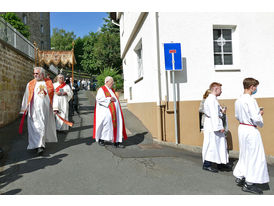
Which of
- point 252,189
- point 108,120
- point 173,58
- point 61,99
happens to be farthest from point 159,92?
point 252,189

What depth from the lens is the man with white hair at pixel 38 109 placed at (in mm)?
5496

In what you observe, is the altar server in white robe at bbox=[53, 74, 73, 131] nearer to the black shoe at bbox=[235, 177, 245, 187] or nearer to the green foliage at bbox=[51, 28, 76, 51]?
the black shoe at bbox=[235, 177, 245, 187]

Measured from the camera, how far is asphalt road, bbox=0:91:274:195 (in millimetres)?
3857

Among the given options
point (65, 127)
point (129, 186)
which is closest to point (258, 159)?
point (129, 186)

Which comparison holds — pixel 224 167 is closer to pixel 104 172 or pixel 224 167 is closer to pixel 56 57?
pixel 104 172

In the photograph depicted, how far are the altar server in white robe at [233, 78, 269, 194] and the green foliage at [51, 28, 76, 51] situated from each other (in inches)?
2239

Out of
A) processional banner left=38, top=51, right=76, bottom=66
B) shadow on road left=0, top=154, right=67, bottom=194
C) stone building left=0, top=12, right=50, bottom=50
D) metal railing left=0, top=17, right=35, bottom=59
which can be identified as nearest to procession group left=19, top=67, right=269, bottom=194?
shadow on road left=0, top=154, right=67, bottom=194

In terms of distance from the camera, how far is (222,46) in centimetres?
805

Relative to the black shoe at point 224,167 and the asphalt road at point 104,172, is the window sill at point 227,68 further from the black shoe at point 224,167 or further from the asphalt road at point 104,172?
the black shoe at point 224,167

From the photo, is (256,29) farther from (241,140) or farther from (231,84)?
(241,140)

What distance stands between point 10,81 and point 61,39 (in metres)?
52.6

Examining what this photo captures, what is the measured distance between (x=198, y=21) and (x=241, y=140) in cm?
478

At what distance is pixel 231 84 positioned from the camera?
25.6 ft

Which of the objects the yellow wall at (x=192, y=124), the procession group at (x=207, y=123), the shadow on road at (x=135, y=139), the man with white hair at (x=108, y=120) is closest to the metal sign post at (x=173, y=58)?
the yellow wall at (x=192, y=124)
